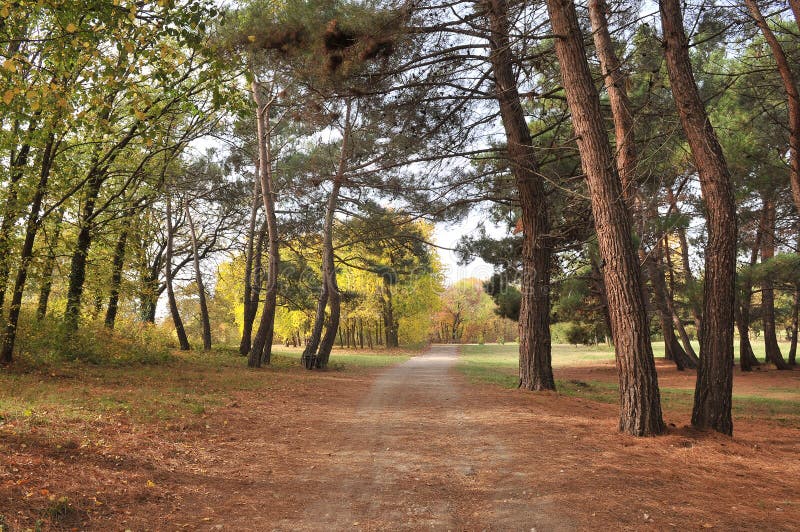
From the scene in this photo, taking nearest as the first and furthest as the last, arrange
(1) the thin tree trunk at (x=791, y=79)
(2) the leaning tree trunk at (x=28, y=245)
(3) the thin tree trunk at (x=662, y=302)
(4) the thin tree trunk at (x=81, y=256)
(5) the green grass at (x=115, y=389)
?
(5) the green grass at (x=115, y=389)
(1) the thin tree trunk at (x=791, y=79)
(2) the leaning tree trunk at (x=28, y=245)
(4) the thin tree trunk at (x=81, y=256)
(3) the thin tree trunk at (x=662, y=302)

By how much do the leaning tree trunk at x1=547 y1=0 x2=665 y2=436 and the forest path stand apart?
183 cm

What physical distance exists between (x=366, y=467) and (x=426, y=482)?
78 cm

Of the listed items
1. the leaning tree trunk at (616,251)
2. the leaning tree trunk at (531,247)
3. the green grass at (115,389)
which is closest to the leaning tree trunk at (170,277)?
the green grass at (115,389)

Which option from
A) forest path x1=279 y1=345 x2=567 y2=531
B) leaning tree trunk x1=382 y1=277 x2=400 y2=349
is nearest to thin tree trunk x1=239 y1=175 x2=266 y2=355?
forest path x1=279 y1=345 x2=567 y2=531

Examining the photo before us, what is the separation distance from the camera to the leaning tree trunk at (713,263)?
640cm

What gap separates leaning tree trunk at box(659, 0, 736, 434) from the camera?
252 inches

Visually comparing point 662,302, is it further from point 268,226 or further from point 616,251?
point 268,226

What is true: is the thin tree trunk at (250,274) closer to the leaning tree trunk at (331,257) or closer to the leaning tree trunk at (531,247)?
the leaning tree trunk at (331,257)

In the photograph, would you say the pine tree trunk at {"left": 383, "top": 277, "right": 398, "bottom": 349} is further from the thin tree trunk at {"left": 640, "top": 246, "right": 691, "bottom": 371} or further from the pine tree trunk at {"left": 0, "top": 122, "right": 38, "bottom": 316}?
the pine tree trunk at {"left": 0, "top": 122, "right": 38, "bottom": 316}

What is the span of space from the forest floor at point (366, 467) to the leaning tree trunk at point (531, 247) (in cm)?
195

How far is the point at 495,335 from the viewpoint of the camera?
74.2m

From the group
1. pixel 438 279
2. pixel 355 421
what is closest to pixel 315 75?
pixel 355 421

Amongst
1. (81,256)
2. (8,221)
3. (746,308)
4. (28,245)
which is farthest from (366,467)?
(746,308)

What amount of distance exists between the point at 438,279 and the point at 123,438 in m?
32.0
